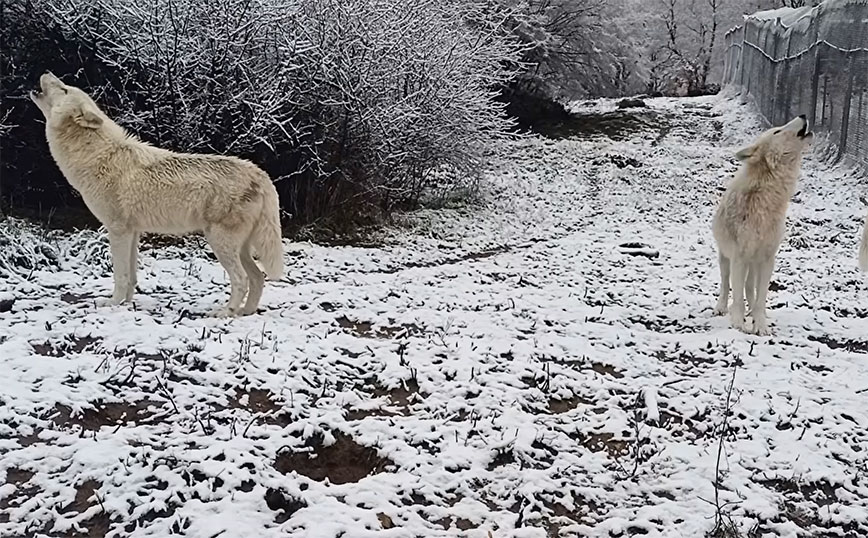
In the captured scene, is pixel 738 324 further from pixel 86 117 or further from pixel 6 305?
pixel 6 305

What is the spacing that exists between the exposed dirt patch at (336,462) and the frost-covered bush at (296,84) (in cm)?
598

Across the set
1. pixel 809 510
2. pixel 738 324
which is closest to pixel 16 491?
pixel 809 510

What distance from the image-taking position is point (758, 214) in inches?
258

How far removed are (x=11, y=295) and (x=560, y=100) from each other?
813 inches

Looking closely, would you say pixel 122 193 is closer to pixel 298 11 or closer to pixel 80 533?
pixel 80 533

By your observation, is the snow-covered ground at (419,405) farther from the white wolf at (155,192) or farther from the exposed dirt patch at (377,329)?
the white wolf at (155,192)

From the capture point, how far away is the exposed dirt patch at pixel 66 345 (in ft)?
16.6

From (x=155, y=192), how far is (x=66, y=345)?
157 cm

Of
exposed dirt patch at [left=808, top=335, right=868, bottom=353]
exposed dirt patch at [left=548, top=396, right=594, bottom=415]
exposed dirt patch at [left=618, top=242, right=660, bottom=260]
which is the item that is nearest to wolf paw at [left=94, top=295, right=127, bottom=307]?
exposed dirt patch at [left=548, top=396, right=594, bottom=415]

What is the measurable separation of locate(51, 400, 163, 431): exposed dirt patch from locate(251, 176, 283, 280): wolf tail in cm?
213

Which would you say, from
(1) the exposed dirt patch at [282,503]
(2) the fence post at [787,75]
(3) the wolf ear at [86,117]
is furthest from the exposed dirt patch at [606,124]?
(1) the exposed dirt patch at [282,503]

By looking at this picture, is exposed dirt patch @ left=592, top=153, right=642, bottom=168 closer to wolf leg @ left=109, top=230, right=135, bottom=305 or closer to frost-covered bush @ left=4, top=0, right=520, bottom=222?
frost-covered bush @ left=4, top=0, right=520, bottom=222

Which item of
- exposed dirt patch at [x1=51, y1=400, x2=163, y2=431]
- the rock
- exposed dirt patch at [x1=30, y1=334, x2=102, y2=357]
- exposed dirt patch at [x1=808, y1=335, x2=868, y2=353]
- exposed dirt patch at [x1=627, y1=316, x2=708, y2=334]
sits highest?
the rock

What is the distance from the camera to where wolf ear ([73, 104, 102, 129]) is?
6.24 m
